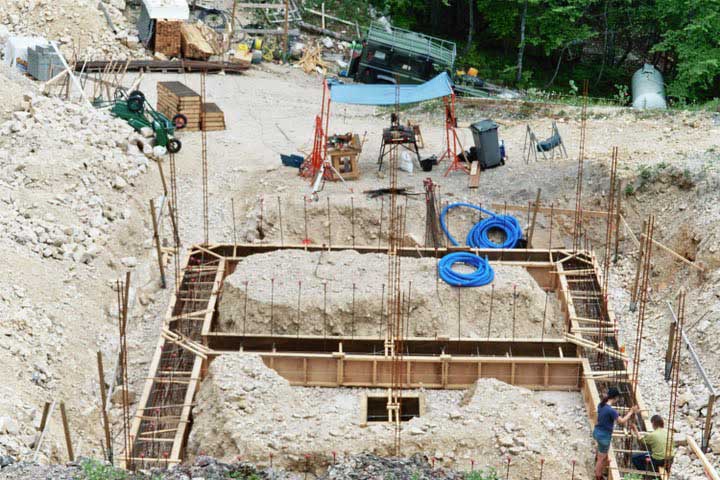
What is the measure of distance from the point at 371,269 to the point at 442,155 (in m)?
6.25

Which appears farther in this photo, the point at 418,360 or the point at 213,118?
the point at 213,118

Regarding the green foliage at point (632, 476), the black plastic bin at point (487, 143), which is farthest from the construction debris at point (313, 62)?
the green foliage at point (632, 476)

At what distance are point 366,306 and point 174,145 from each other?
8243 mm

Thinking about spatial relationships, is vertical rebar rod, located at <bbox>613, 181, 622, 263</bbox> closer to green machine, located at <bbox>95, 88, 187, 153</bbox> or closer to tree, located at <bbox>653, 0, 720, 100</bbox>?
tree, located at <bbox>653, 0, 720, 100</bbox>

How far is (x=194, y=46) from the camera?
30.8 meters

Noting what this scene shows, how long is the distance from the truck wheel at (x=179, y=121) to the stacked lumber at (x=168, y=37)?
6.27 metres

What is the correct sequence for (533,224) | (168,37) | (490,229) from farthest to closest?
1. (168,37)
2. (490,229)
3. (533,224)

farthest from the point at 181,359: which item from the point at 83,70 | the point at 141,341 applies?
the point at 83,70

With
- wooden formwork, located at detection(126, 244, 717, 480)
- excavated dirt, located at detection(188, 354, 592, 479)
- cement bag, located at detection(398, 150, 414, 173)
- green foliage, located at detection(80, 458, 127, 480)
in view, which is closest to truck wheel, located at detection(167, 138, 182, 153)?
cement bag, located at detection(398, 150, 414, 173)

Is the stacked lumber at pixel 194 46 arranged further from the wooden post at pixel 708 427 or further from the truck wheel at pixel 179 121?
the wooden post at pixel 708 427

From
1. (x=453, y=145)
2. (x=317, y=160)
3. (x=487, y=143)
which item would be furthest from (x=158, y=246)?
(x=453, y=145)

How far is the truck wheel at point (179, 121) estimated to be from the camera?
82.6 feet

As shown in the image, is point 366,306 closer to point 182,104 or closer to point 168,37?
point 182,104

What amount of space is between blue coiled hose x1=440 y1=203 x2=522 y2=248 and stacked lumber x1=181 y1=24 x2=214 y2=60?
12.7m
